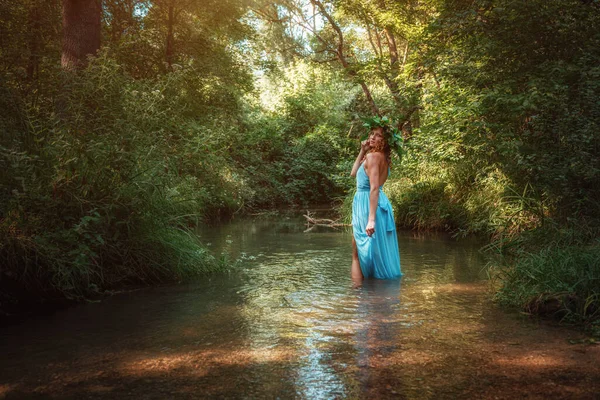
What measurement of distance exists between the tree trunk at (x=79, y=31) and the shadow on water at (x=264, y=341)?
451 centimetres

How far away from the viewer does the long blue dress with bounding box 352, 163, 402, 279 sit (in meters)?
7.41

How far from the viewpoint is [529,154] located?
8.46 meters

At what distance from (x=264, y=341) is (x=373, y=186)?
10.7ft

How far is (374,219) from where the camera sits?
7180mm

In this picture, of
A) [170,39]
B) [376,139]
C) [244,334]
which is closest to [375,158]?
[376,139]

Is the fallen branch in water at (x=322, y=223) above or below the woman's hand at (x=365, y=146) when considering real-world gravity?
below

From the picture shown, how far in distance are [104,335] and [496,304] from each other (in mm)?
4177

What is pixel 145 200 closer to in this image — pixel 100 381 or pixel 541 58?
pixel 100 381

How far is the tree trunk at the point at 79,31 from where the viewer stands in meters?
8.71

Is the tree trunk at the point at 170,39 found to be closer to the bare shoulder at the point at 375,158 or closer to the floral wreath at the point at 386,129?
the floral wreath at the point at 386,129

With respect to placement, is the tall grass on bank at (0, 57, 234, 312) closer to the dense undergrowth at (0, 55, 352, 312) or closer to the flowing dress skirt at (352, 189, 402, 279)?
the dense undergrowth at (0, 55, 352, 312)

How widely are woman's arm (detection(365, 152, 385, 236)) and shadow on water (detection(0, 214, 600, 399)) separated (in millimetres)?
826

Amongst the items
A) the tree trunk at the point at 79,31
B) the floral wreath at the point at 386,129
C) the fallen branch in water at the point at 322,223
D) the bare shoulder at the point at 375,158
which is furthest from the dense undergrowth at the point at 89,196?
the fallen branch in water at the point at 322,223

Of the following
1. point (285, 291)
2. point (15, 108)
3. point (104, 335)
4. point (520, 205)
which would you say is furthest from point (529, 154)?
point (15, 108)
